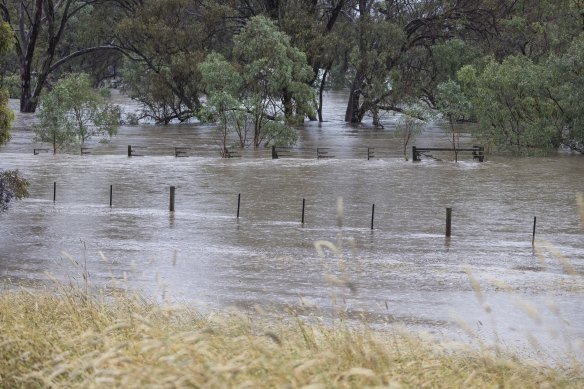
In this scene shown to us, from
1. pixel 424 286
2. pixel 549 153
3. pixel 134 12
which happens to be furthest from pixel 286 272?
pixel 134 12

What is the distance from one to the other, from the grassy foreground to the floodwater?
46 cm

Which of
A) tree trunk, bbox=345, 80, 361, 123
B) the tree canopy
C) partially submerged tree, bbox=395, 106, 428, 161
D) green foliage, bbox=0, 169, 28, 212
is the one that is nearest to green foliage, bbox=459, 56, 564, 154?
the tree canopy

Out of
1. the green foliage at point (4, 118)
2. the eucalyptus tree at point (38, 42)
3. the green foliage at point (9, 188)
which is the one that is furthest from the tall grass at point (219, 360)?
the eucalyptus tree at point (38, 42)

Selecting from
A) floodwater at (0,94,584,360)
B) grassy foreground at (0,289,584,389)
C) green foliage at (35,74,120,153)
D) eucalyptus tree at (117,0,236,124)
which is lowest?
floodwater at (0,94,584,360)

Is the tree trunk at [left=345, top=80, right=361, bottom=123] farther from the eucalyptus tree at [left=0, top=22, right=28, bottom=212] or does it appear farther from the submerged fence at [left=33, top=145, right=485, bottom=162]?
the eucalyptus tree at [left=0, top=22, right=28, bottom=212]

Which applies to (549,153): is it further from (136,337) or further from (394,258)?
(136,337)

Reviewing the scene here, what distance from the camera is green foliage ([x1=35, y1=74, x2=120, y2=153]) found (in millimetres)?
66125

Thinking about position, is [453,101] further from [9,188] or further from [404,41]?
[9,188]

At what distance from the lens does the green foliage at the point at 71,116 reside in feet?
217

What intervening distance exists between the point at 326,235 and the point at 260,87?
39.7 meters

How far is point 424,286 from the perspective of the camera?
23.6 metres

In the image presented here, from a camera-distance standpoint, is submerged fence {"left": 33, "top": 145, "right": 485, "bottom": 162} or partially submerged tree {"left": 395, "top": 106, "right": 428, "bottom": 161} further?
partially submerged tree {"left": 395, "top": 106, "right": 428, "bottom": 161}

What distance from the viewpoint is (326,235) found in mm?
32594

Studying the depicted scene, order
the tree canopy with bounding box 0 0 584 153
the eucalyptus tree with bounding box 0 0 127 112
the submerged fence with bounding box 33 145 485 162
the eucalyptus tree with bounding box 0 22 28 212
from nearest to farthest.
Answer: the eucalyptus tree with bounding box 0 22 28 212
the submerged fence with bounding box 33 145 485 162
the tree canopy with bounding box 0 0 584 153
the eucalyptus tree with bounding box 0 0 127 112
